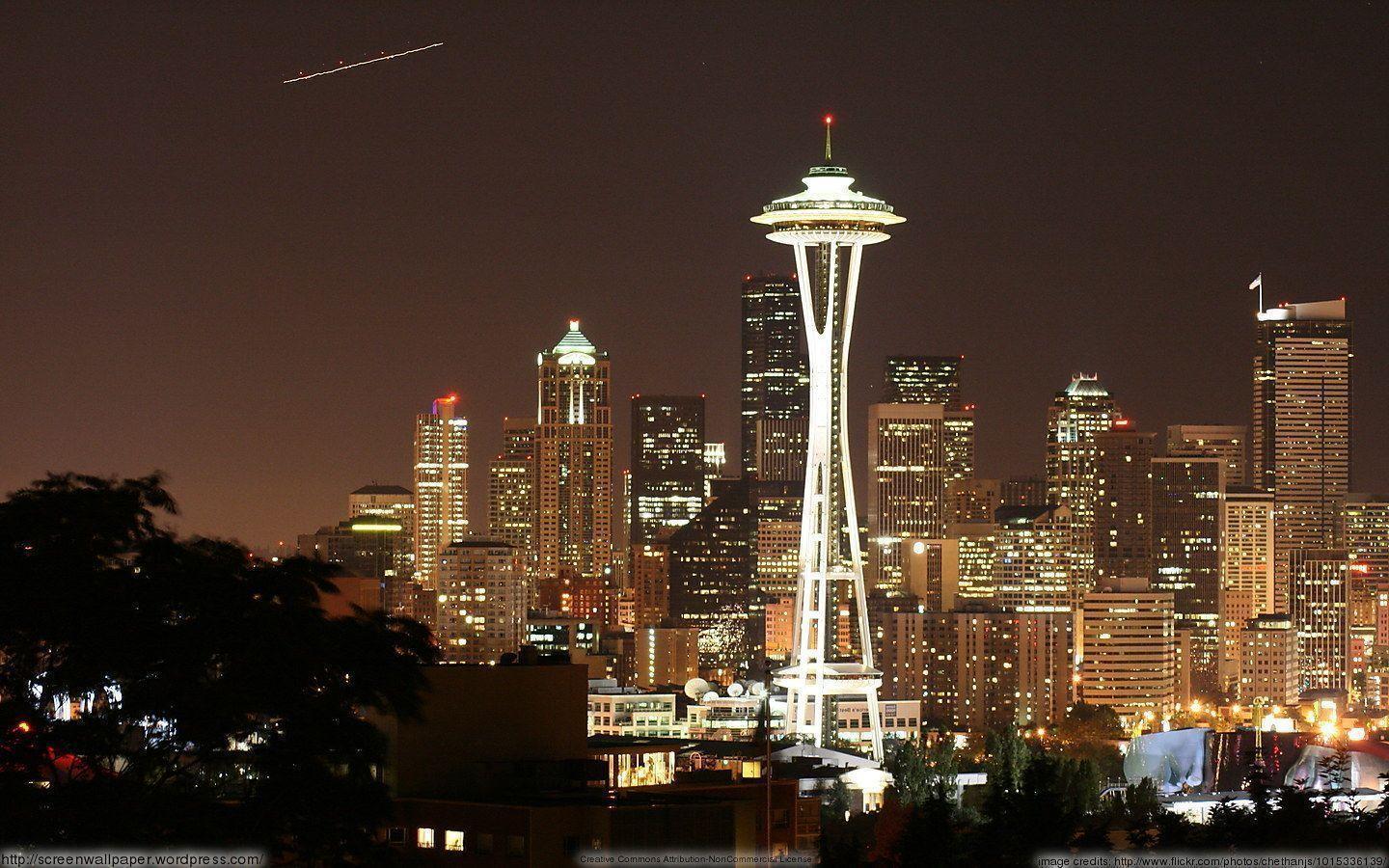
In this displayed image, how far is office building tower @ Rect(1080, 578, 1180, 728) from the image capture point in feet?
584

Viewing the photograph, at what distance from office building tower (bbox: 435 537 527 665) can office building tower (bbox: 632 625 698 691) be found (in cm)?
989

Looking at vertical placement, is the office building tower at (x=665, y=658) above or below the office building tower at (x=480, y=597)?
below

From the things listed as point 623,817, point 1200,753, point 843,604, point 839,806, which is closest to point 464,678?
point 623,817

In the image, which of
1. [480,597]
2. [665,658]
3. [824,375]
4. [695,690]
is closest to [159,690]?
[824,375]

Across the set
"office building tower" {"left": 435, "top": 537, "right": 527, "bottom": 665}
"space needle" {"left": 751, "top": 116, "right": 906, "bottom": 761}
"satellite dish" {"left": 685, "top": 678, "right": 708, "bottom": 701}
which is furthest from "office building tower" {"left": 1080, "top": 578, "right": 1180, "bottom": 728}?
Result: "space needle" {"left": 751, "top": 116, "right": 906, "bottom": 761}

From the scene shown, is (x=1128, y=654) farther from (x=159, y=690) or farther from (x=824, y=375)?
(x=159, y=690)

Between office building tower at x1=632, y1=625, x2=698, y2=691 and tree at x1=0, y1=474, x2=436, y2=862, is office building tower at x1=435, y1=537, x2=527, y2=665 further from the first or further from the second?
tree at x1=0, y1=474, x2=436, y2=862

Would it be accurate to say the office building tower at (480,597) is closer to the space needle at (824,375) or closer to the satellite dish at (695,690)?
the satellite dish at (695,690)

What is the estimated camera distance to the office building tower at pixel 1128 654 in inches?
7013

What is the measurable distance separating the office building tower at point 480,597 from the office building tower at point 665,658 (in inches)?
390

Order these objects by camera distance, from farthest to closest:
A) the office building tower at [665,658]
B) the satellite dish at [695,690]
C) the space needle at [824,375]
Result: the office building tower at [665,658], the satellite dish at [695,690], the space needle at [824,375]

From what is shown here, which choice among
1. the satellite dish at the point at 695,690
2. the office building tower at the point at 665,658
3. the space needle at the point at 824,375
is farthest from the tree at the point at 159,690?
the office building tower at the point at 665,658

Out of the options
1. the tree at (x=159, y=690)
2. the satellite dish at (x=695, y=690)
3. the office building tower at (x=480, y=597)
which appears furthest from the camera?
the office building tower at (x=480, y=597)

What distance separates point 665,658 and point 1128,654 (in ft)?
101
